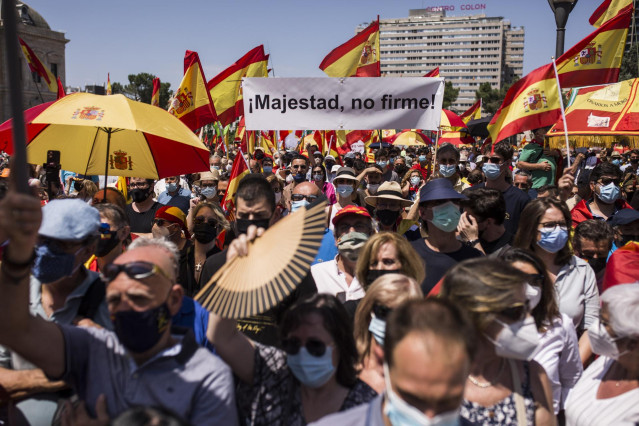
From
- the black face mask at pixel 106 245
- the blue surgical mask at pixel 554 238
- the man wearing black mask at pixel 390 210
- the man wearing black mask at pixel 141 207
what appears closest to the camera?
Answer: the black face mask at pixel 106 245

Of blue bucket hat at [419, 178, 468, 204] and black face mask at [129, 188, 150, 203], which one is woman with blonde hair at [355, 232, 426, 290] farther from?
black face mask at [129, 188, 150, 203]

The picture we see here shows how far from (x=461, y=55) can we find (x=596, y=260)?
674 feet

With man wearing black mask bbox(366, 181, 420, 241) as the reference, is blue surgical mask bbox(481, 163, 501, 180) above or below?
above

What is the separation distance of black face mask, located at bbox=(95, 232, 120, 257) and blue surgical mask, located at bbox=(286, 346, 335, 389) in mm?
1514

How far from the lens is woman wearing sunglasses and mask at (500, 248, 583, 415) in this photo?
9.58ft

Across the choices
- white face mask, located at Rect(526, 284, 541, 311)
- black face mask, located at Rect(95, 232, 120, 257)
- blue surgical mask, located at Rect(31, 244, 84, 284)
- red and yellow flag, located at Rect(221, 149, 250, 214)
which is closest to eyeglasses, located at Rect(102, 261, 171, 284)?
blue surgical mask, located at Rect(31, 244, 84, 284)

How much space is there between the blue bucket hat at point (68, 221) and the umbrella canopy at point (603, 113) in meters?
5.95

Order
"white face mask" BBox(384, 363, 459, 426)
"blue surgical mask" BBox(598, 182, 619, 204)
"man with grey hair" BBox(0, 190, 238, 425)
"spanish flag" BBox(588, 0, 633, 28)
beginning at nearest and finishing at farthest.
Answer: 1. "white face mask" BBox(384, 363, 459, 426)
2. "man with grey hair" BBox(0, 190, 238, 425)
3. "blue surgical mask" BBox(598, 182, 619, 204)
4. "spanish flag" BBox(588, 0, 633, 28)

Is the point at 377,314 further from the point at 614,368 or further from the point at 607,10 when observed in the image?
the point at 607,10

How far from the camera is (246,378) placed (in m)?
2.30

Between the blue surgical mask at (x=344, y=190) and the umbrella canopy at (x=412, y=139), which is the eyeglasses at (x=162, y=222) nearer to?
the blue surgical mask at (x=344, y=190)

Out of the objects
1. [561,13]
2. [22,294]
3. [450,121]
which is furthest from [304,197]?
[450,121]

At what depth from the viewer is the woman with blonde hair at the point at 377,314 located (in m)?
2.54

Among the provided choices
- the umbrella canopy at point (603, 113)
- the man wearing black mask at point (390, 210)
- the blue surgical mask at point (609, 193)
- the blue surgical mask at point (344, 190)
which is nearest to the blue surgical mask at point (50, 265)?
the man wearing black mask at point (390, 210)
